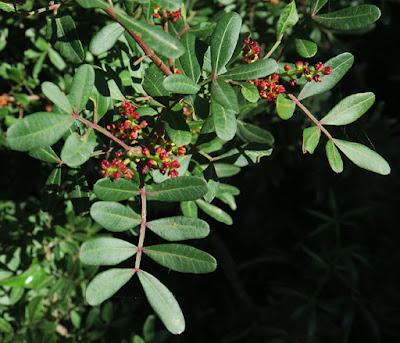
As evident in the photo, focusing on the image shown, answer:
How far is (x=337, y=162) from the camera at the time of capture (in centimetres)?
95

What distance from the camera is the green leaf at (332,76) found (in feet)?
3.23

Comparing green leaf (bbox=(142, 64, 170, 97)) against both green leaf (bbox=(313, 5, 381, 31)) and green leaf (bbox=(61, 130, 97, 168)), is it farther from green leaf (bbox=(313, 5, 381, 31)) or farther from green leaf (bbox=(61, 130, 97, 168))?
green leaf (bbox=(313, 5, 381, 31))

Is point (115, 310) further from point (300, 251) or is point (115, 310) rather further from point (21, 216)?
point (300, 251)

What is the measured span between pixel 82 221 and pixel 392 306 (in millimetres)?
1424

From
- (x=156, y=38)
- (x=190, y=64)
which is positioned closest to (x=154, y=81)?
(x=190, y=64)

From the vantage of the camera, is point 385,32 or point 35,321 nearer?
point 35,321

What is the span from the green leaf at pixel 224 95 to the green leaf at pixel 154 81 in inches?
3.5

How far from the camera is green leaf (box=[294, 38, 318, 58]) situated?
98cm

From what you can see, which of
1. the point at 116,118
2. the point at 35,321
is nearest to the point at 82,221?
the point at 35,321

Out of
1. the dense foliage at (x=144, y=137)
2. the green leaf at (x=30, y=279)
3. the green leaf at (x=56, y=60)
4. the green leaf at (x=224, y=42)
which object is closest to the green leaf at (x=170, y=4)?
the dense foliage at (x=144, y=137)

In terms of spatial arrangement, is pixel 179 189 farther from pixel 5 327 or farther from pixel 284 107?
pixel 5 327

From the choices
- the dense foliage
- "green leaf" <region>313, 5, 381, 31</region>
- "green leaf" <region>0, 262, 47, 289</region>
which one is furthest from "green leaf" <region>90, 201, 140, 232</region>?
"green leaf" <region>0, 262, 47, 289</region>

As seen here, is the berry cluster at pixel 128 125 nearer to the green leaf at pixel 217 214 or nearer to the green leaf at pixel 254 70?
the green leaf at pixel 254 70

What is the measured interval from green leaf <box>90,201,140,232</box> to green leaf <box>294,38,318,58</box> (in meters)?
0.40
